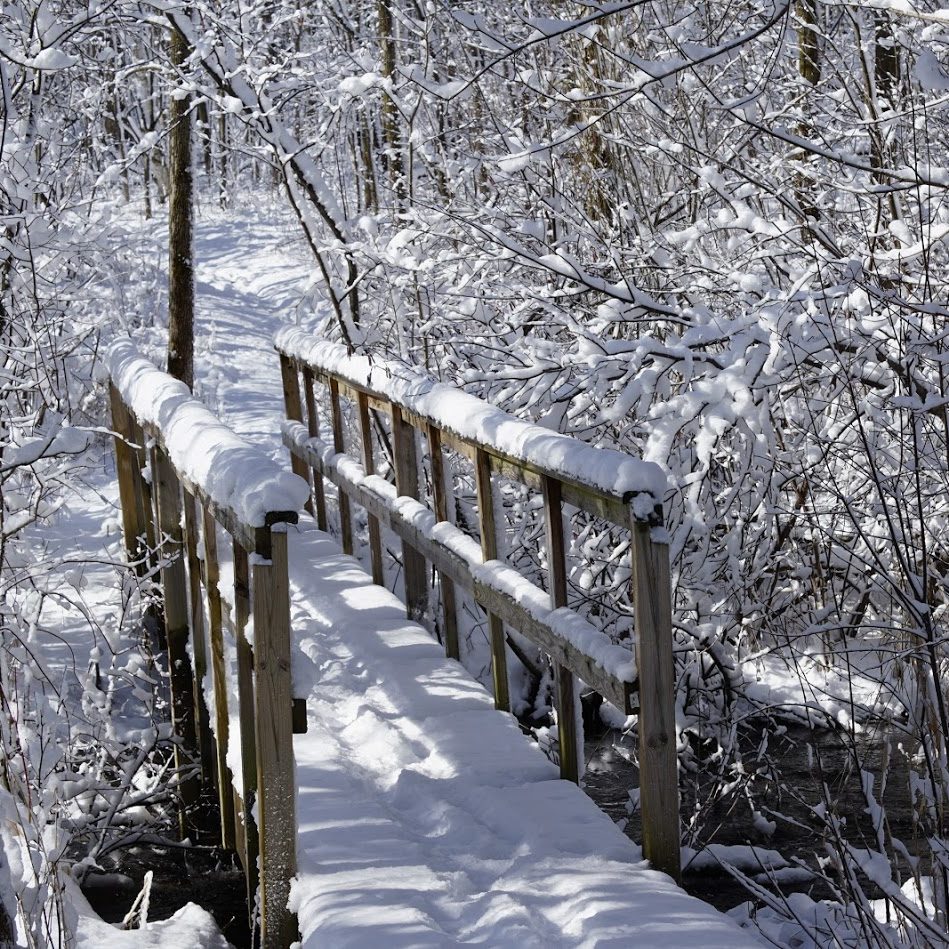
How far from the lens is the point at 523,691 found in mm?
6309

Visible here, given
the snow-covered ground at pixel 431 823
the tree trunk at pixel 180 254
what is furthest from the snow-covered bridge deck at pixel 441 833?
the tree trunk at pixel 180 254

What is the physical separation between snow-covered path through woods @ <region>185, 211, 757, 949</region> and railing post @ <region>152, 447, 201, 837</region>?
0.57 m

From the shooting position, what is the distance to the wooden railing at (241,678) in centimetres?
307

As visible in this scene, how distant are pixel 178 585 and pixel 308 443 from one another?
1530mm

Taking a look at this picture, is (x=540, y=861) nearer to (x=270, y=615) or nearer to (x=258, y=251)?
(x=270, y=615)

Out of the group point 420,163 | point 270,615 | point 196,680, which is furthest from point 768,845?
point 420,163

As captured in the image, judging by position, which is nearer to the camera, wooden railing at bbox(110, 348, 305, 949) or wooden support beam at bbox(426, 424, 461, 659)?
wooden railing at bbox(110, 348, 305, 949)

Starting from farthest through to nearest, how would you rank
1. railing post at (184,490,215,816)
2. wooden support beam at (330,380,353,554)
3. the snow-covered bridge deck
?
wooden support beam at (330,380,353,554) → railing post at (184,490,215,816) → the snow-covered bridge deck

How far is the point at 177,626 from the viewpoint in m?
5.81

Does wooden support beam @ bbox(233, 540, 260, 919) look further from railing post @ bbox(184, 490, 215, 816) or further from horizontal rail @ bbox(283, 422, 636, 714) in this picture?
railing post @ bbox(184, 490, 215, 816)

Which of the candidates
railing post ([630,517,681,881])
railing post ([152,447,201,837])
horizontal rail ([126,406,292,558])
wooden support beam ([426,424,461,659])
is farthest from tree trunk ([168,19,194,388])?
railing post ([630,517,681,881])

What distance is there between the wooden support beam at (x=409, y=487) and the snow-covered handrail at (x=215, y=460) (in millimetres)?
877

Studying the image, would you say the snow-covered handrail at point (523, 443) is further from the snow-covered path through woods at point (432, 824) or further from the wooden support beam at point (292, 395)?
the wooden support beam at point (292, 395)

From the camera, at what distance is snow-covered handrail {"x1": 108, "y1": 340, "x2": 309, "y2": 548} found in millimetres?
3000
